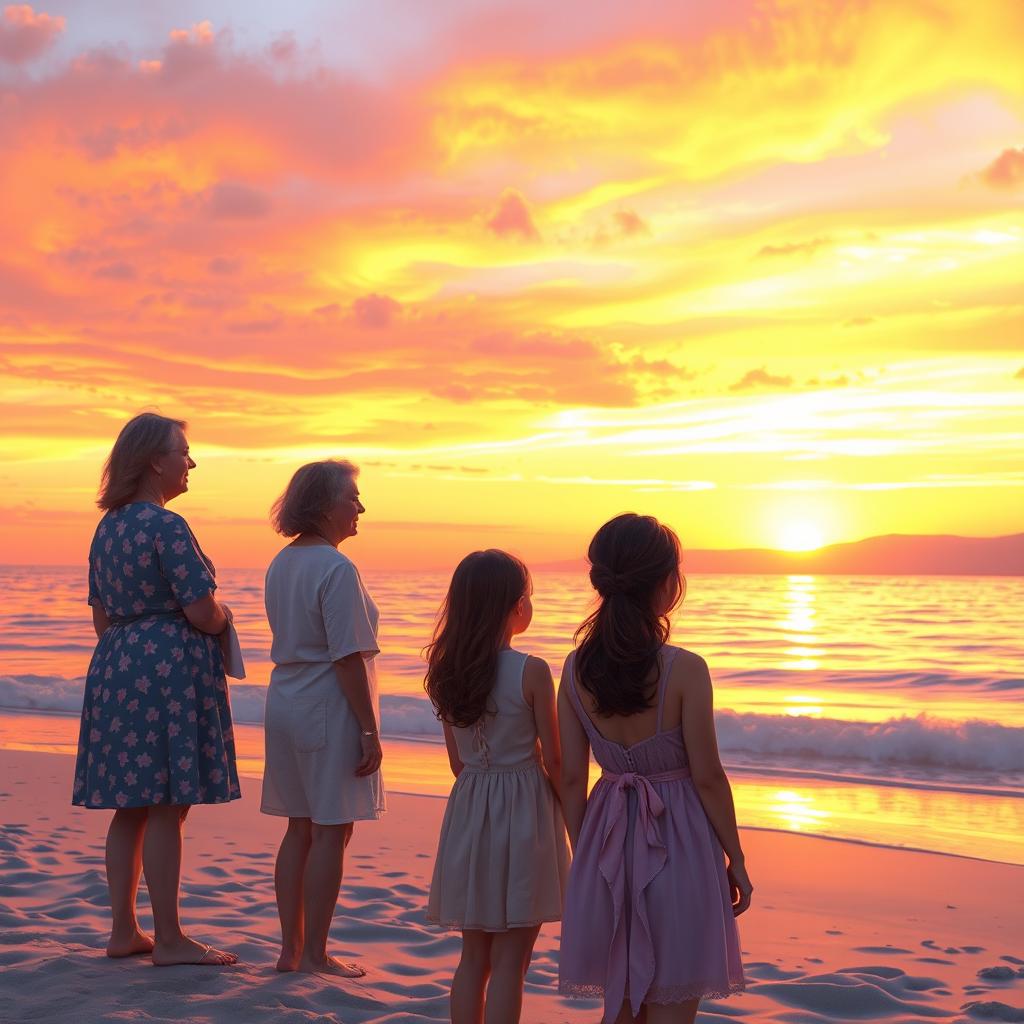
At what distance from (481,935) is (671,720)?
976 millimetres

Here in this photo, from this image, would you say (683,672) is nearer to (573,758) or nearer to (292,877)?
(573,758)

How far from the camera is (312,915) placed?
165 inches

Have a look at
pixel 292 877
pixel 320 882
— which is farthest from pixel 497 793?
pixel 292 877

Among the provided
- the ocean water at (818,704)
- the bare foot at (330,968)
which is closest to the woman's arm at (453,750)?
the ocean water at (818,704)

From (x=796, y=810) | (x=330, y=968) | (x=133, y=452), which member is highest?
(x=133, y=452)

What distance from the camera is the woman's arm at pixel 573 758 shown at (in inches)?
123

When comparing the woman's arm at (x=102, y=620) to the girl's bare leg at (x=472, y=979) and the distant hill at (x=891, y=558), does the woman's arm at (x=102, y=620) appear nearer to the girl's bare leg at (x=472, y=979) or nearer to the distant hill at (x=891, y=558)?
the girl's bare leg at (x=472, y=979)

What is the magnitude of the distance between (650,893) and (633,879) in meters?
0.06

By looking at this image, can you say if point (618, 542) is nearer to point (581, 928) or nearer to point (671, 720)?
point (671, 720)

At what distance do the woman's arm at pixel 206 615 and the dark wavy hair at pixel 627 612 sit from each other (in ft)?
5.40

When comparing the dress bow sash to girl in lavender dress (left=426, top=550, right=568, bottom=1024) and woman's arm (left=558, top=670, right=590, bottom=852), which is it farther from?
girl in lavender dress (left=426, top=550, right=568, bottom=1024)

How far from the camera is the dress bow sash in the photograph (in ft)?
9.73

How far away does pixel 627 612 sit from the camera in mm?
2996

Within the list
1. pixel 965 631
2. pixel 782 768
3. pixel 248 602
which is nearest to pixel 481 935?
pixel 782 768
